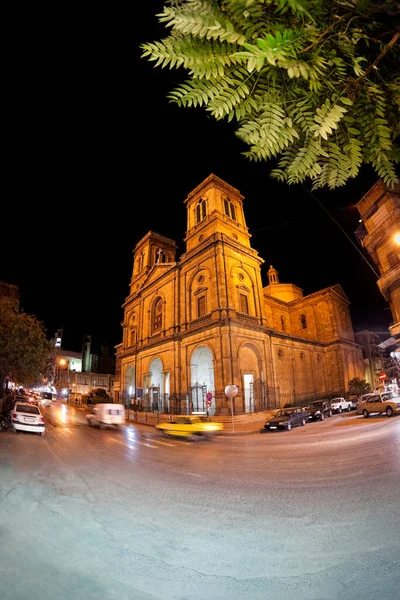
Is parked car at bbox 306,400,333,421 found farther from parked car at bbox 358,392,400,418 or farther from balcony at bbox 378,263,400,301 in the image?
balcony at bbox 378,263,400,301

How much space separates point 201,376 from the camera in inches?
1195

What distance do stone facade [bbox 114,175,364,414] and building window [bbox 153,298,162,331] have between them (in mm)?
131

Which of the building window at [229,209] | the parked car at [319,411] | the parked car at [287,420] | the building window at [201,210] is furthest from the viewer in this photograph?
the building window at [201,210]

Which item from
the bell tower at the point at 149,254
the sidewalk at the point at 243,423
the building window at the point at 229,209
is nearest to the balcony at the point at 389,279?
the sidewalk at the point at 243,423

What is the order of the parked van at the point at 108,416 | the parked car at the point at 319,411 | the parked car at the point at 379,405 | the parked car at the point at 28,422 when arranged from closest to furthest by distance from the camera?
1. the parked car at the point at 28,422
2. the parked car at the point at 379,405
3. the parked van at the point at 108,416
4. the parked car at the point at 319,411

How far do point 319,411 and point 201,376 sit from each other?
1169 cm

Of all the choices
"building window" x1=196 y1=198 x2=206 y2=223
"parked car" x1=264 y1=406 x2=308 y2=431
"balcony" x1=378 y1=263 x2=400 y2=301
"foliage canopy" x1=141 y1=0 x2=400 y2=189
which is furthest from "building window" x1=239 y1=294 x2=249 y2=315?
"foliage canopy" x1=141 y1=0 x2=400 y2=189

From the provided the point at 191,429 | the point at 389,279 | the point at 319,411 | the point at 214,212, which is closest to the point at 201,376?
the point at 319,411

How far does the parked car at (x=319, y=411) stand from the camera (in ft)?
77.7

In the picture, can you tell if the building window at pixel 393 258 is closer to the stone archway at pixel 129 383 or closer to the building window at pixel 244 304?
the building window at pixel 244 304

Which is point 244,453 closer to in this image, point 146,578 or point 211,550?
point 211,550

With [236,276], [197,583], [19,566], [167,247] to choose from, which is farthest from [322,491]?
[167,247]

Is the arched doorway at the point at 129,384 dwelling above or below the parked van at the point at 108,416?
above

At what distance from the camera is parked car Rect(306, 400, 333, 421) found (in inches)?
932
